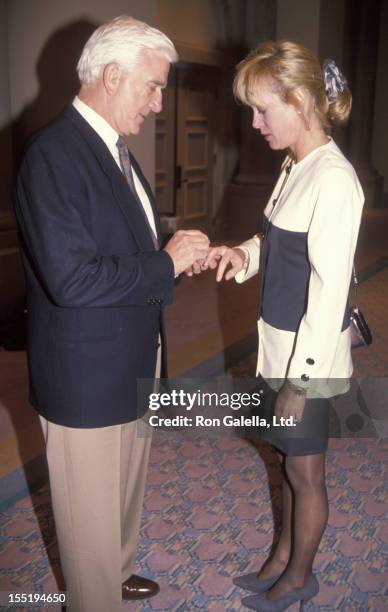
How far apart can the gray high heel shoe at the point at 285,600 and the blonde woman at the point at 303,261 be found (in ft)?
0.35

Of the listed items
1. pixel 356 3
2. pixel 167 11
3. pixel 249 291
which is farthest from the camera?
pixel 356 3

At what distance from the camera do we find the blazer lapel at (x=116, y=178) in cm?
191

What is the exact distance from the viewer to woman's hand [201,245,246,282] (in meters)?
2.32

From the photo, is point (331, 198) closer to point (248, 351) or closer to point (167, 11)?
point (248, 351)

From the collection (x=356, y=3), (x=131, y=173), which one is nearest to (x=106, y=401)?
(x=131, y=173)

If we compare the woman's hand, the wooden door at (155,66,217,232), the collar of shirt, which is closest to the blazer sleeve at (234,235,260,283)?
the woman's hand

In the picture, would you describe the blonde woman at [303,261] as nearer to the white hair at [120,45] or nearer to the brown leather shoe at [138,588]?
the white hair at [120,45]

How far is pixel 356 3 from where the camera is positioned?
40.6ft

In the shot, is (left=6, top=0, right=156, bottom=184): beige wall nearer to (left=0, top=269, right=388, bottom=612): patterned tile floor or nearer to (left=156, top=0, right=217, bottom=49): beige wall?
(left=156, top=0, right=217, bottom=49): beige wall

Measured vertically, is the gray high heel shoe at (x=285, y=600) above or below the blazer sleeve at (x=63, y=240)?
below

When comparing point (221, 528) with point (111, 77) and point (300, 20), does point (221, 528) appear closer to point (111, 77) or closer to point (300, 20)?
point (111, 77)

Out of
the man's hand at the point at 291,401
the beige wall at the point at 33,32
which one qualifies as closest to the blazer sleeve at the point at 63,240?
the man's hand at the point at 291,401

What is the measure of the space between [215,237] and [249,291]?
3.45m

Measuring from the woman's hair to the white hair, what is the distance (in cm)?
30
